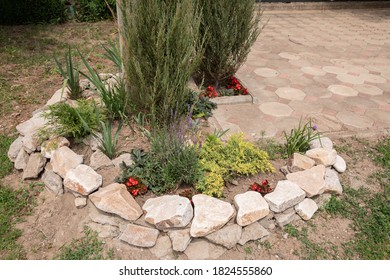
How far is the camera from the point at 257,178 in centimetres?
296

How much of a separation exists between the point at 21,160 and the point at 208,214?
203cm

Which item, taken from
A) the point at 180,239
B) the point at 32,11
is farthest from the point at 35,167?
the point at 32,11

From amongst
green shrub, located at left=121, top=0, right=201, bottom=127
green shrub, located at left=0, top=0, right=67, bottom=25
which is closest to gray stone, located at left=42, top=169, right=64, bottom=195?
green shrub, located at left=121, top=0, right=201, bottom=127

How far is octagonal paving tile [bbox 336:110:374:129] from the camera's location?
3906 mm

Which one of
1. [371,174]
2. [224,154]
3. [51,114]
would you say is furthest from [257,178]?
[51,114]

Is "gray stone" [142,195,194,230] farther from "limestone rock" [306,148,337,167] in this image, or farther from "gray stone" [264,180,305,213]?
"limestone rock" [306,148,337,167]

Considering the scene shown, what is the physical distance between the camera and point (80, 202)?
109 inches

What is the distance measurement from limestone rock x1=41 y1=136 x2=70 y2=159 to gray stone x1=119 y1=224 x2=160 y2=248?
1153 mm

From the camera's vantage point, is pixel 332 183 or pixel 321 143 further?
pixel 321 143

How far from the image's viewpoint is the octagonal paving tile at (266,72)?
5.18m

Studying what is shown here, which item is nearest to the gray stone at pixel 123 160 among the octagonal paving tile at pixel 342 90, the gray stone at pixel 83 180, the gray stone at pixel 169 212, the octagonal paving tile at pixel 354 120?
the gray stone at pixel 83 180

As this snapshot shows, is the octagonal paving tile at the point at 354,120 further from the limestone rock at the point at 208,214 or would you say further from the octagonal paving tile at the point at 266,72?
the limestone rock at the point at 208,214

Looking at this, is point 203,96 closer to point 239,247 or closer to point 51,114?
point 51,114

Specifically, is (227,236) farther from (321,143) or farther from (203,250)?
(321,143)
